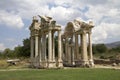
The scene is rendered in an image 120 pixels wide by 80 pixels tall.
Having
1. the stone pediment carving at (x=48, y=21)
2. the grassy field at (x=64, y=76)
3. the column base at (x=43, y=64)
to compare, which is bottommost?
the grassy field at (x=64, y=76)

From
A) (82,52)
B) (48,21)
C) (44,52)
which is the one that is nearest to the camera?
(48,21)

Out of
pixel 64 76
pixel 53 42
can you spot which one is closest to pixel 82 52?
pixel 53 42

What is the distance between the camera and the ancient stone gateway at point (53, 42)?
5138cm

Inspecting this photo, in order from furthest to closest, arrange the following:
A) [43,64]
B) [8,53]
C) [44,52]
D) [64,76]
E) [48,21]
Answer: [8,53] → [44,52] → [43,64] → [48,21] → [64,76]

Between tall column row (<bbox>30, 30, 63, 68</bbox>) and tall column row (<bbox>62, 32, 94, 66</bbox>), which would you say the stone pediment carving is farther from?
tall column row (<bbox>62, 32, 94, 66</bbox>)

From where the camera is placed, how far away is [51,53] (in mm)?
50938

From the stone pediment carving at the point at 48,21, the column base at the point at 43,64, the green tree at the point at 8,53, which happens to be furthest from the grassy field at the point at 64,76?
the green tree at the point at 8,53

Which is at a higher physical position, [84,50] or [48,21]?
[48,21]

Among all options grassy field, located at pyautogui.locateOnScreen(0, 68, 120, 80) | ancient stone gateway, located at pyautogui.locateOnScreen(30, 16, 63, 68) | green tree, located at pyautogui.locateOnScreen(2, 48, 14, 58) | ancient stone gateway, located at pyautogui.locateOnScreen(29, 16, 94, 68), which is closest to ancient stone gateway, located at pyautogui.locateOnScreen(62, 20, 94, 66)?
ancient stone gateway, located at pyautogui.locateOnScreen(29, 16, 94, 68)

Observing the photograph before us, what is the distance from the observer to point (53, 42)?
176ft

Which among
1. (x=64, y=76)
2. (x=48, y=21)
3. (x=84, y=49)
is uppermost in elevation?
(x=48, y=21)

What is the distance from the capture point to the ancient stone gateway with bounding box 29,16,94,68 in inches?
2023

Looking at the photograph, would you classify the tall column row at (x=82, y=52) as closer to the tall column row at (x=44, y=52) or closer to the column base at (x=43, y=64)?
the tall column row at (x=44, y=52)

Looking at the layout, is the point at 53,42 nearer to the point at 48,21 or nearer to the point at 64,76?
the point at 48,21
